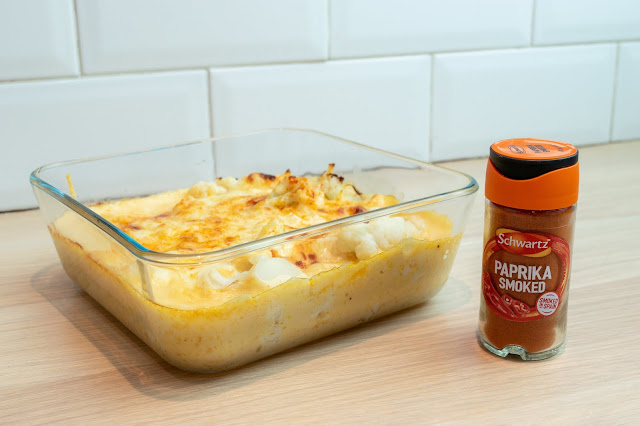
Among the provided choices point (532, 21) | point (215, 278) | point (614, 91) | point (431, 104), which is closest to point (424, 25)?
point (431, 104)

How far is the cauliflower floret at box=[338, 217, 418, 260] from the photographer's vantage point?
26.5 inches

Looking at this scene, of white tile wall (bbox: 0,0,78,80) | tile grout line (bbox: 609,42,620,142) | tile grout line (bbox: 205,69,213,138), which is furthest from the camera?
tile grout line (bbox: 609,42,620,142)

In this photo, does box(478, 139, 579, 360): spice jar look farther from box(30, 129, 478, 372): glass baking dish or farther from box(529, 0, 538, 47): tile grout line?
box(529, 0, 538, 47): tile grout line

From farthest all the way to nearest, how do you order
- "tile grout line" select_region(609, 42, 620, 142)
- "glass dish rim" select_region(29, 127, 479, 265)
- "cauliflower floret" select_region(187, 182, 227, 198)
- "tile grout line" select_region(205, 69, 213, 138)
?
"tile grout line" select_region(609, 42, 620, 142)
"tile grout line" select_region(205, 69, 213, 138)
"cauliflower floret" select_region(187, 182, 227, 198)
"glass dish rim" select_region(29, 127, 479, 265)

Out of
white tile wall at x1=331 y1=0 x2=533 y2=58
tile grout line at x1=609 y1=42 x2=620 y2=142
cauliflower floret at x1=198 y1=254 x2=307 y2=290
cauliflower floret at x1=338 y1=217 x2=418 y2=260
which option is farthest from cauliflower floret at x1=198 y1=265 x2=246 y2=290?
tile grout line at x1=609 y1=42 x2=620 y2=142

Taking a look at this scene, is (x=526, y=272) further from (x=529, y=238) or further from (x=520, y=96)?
(x=520, y=96)

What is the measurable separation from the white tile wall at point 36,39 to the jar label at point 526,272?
0.80 metres

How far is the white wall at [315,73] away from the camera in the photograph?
43.9 inches

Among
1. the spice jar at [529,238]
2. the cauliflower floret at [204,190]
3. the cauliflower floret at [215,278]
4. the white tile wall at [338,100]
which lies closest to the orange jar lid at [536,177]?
the spice jar at [529,238]

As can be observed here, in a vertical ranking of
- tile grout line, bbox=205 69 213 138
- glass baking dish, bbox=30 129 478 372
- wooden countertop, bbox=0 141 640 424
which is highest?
tile grout line, bbox=205 69 213 138

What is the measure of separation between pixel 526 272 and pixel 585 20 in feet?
3.47

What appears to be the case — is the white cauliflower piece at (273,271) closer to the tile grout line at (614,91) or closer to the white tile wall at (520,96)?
the white tile wall at (520,96)

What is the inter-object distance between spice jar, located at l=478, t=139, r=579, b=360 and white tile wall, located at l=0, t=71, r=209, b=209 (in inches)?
28.2

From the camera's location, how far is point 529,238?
0.60m
